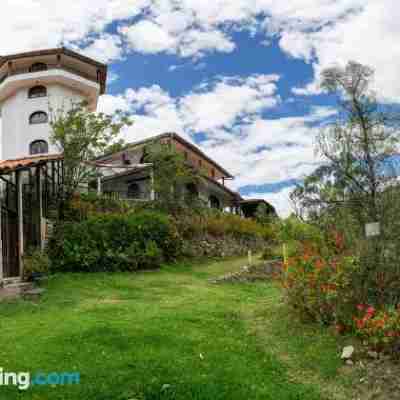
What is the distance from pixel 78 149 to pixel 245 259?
951cm

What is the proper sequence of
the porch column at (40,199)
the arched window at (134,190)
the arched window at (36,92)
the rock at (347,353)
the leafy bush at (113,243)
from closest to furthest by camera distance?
the rock at (347,353) < the porch column at (40,199) < the leafy bush at (113,243) < the arched window at (134,190) < the arched window at (36,92)

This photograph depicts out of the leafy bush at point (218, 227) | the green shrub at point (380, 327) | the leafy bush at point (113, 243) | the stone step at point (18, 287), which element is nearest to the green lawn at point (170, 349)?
the green shrub at point (380, 327)

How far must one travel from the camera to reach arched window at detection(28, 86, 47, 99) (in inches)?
1276

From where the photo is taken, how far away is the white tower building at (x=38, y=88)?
31.5 m

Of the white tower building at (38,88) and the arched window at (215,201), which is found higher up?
the white tower building at (38,88)

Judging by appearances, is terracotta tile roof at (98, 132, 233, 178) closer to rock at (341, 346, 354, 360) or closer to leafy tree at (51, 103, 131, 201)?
leafy tree at (51, 103, 131, 201)

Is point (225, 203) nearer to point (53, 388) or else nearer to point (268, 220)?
point (268, 220)

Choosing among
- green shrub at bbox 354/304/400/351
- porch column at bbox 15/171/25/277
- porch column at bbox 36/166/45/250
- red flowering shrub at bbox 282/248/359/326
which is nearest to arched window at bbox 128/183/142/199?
porch column at bbox 36/166/45/250

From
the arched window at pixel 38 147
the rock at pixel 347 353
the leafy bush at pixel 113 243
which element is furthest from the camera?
the arched window at pixel 38 147

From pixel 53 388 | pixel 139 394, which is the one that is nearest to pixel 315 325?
pixel 139 394

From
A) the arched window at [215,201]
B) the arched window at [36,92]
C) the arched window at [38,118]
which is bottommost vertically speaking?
the arched window at [215,201]

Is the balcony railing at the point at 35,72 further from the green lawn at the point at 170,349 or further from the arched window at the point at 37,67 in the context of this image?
the green lawn at the point at 170,349

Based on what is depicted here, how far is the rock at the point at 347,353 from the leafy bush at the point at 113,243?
39.8 feet

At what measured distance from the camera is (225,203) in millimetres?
38969
